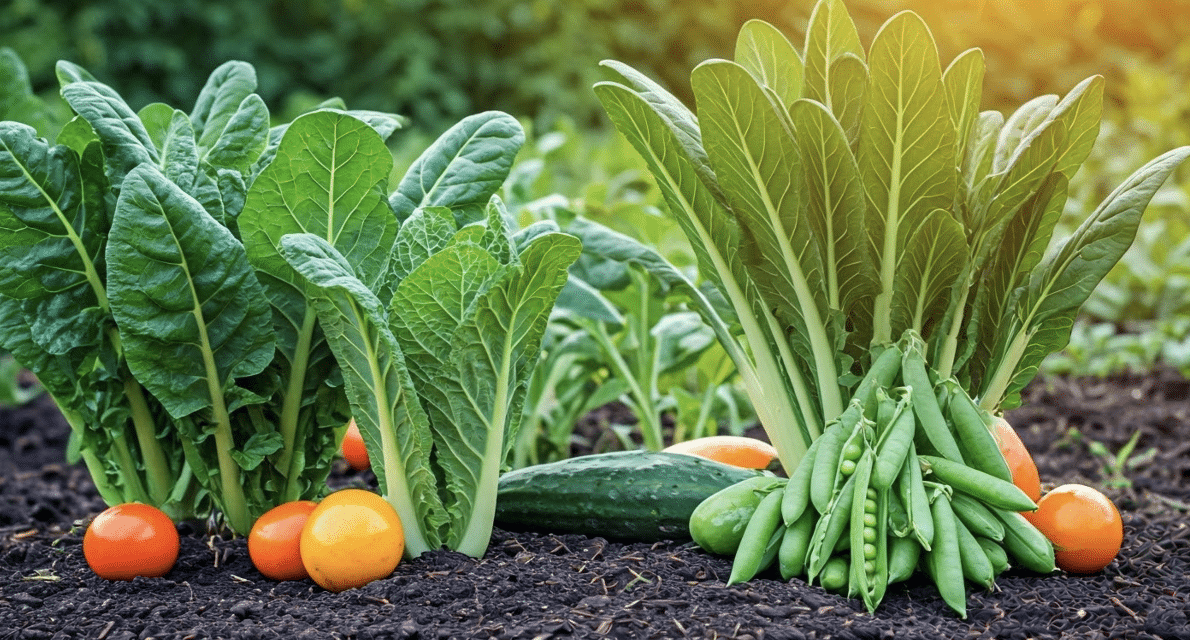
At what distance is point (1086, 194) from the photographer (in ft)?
20.1

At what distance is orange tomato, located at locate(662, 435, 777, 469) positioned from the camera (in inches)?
113

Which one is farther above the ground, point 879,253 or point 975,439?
point 879,253

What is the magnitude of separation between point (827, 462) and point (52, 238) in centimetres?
173

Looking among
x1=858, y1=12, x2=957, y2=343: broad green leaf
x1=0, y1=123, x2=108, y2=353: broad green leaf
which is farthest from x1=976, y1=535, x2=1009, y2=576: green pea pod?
x1=0, y1=123, x2=108, y2=353: broad green leaf

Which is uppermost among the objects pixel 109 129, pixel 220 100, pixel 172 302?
pixel 220 100

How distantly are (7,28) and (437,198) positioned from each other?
7.21 m

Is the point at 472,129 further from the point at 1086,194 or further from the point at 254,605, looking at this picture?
the point at 1086,194

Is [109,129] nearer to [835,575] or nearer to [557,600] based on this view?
[557,600]

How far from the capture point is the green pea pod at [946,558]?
198 cm

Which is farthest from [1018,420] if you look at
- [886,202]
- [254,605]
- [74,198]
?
[74,198]

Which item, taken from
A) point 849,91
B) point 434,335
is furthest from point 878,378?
point 434,335

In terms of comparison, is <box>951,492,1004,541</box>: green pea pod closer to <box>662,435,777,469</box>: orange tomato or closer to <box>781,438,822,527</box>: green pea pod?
<box>781,438,822,527</box>: green pea pod

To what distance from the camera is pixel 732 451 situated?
288 cm

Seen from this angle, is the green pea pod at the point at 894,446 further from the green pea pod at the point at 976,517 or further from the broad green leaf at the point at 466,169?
the broad green leaf at the point at 466,169
